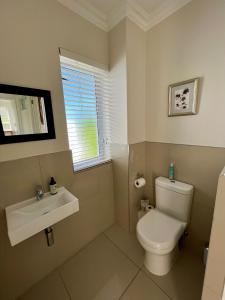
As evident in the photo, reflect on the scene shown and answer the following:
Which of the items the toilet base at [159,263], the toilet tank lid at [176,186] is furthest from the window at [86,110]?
the toilet base at [159,263]

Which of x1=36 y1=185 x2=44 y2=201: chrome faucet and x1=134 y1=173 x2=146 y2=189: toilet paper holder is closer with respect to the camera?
x1=36 y1=185 x2=44 y2=201: chrome faucet

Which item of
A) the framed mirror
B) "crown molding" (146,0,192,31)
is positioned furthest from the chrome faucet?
"crown molding" (146,0,192,31)

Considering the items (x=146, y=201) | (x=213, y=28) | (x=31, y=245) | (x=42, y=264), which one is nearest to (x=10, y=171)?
(x=31, y=245)

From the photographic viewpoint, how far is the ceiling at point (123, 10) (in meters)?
1.26

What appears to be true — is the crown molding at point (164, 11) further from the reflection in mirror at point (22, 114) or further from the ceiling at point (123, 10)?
the reflection in mirror at point (22, 114)

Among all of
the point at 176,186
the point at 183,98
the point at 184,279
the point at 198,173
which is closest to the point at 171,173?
the point at 176,186

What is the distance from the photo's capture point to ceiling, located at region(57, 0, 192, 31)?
1259 mm

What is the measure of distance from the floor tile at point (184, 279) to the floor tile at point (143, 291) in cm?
4

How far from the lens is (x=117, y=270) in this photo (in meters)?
1.40

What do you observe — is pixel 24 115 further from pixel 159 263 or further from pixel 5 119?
A: pixel 159 263

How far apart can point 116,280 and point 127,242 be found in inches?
17.2

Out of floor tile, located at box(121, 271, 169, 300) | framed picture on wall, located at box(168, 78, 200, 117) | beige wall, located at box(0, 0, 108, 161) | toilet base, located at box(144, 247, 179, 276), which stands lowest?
floor tile, located at box(121, 271, 169, 300)

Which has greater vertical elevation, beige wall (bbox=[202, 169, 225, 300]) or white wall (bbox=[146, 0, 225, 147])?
white wall (bbox=[146, 0, 225, 147])

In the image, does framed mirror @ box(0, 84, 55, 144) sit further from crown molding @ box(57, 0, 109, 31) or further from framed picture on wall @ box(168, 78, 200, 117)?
framed picture on wall @ box(168, 78, 200, 117)
